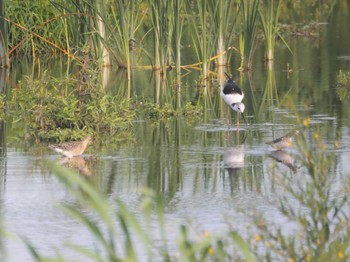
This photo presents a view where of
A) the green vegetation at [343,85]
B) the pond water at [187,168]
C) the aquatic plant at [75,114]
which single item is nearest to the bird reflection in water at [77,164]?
the pond water at [187,168]

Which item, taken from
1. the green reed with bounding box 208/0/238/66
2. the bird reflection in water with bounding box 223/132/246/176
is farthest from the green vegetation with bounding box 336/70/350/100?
the bird reflection in water with bounding box 223/132/246/176

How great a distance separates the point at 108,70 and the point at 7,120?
6120mm

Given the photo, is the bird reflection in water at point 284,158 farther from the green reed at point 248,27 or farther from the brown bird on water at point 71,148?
the green reed at point 248,27

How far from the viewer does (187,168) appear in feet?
36.3

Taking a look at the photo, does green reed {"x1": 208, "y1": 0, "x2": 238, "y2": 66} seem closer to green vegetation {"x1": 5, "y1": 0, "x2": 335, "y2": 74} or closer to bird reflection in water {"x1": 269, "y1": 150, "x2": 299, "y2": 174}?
green vegetation {"x1": 5, "y1": 0, "x2": 335, "y2": 74}

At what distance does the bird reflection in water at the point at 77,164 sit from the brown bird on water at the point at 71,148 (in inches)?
2.4

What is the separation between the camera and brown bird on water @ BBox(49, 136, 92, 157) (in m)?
11.7

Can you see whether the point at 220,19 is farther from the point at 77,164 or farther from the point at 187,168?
the point at 187,168

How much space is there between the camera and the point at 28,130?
1379 cm

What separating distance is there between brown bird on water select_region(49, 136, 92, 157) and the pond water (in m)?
0.09

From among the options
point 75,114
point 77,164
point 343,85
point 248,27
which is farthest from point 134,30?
point 77,164

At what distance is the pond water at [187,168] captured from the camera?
8.74 metres

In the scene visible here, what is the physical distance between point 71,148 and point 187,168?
1345mm

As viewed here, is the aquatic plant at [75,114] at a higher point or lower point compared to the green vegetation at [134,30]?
lower
